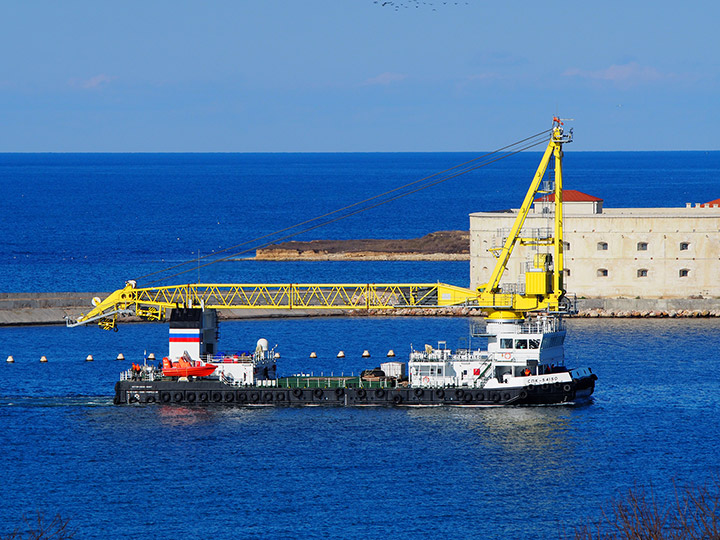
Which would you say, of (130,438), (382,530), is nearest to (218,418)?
(130,438)

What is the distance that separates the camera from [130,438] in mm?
52000

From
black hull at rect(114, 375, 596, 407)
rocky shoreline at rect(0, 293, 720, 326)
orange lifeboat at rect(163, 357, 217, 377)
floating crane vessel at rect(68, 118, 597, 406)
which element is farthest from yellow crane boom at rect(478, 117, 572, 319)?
rocky shoreline at rect(0, 293, 720, 326)

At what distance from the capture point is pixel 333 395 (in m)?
57.9

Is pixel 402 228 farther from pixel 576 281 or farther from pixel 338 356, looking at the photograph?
pixel 338 356

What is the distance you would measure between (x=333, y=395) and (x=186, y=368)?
6969mm

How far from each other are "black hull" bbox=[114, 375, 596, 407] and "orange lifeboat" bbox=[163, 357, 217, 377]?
449mm

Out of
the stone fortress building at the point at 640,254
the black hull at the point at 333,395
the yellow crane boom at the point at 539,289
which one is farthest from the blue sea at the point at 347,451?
the stone fortress building at the point at 640,254

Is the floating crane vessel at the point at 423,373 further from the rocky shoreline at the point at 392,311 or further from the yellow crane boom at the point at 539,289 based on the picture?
the rocky shoreline at the point at 392,311

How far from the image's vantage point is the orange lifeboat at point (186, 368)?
5966 cm

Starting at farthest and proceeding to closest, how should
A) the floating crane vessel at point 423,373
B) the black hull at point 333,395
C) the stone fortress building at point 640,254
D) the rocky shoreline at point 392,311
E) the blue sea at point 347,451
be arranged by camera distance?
the stone fortress building at point 640,254 < the rocky shoreline at point 392,311 < the floating crane vessel at point 423,373 < the black hull at point 333,395 < the blue sea at point 347,451

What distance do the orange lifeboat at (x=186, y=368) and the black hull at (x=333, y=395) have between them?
17.7 inches

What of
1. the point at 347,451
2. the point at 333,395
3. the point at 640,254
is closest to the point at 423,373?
the point at 333,395

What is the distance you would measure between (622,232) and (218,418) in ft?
136

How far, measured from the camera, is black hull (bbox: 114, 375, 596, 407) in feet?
188
